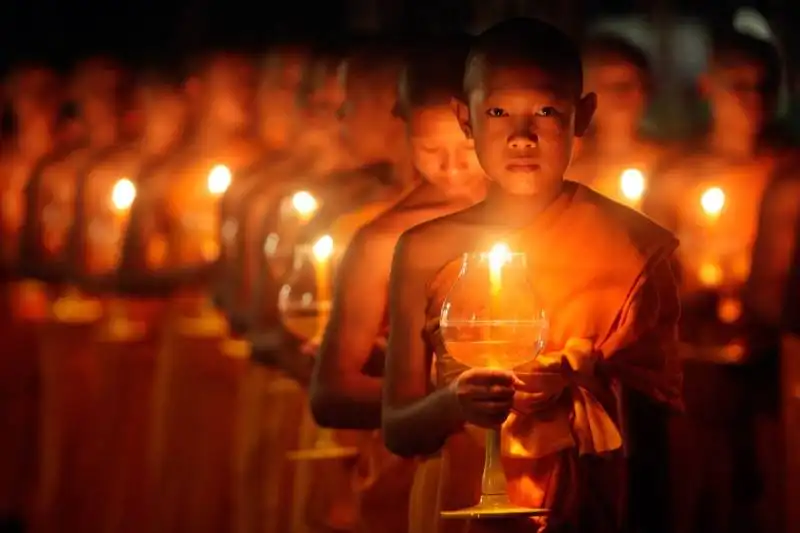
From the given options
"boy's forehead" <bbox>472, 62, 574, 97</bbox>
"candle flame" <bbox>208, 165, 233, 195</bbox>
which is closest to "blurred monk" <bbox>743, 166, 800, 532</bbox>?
"boy's forehead" <bbox>472, 62, 574, 97</bbox>

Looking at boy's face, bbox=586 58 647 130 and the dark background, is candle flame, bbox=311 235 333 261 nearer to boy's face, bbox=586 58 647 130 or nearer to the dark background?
the dark background

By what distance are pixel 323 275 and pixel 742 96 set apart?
48.9 inches

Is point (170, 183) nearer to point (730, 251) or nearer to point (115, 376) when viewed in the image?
point (115, 376)

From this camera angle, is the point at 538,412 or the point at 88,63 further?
the point at 88,63

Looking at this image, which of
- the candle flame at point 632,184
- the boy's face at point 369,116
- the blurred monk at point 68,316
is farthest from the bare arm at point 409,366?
the blurred monk at point 68,316

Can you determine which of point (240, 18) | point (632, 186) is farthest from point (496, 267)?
point (240, 18)

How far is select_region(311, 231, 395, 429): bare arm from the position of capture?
17.9 ft

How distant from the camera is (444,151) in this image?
5.34 meters

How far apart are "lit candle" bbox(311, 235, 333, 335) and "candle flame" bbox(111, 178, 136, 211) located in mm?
2863

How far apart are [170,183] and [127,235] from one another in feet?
1.17

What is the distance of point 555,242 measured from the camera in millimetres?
4863

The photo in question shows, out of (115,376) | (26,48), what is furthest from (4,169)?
(115,376)

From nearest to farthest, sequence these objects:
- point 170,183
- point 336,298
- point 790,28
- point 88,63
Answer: point 336,298 < point 790,28 < point 170,183 < point 88,63

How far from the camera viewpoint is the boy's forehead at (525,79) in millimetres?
4848
